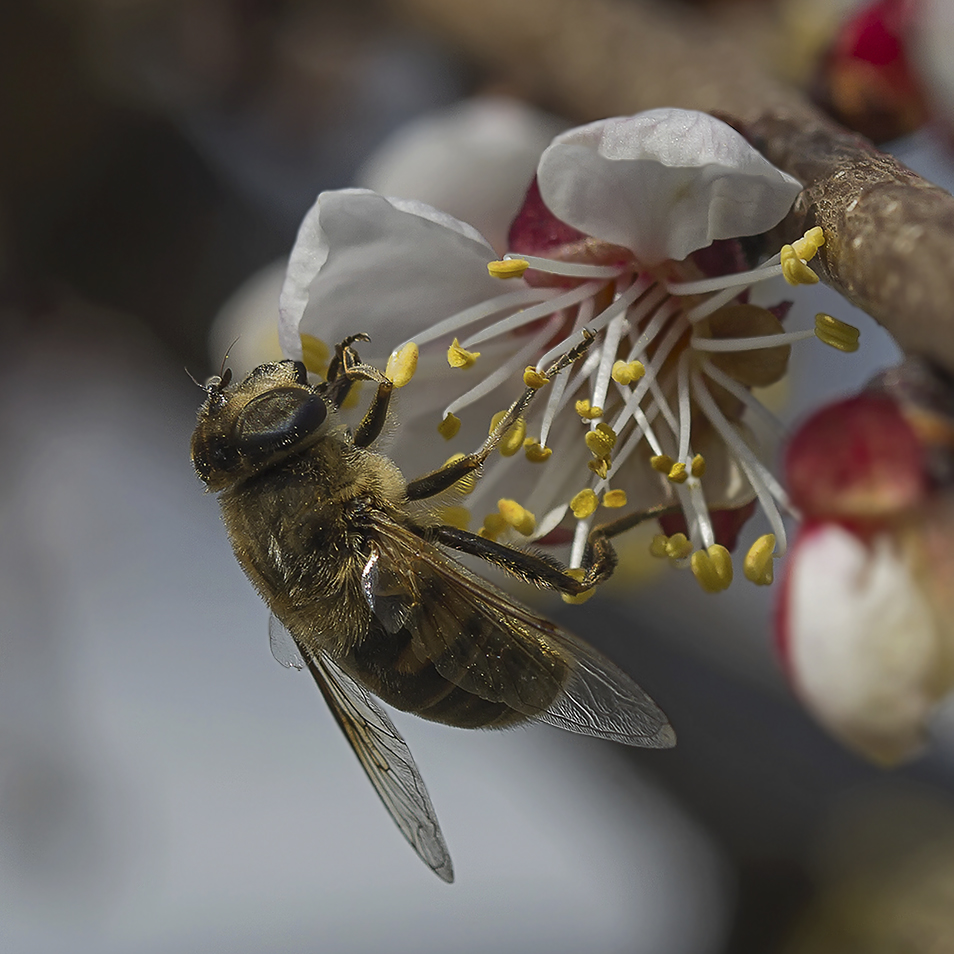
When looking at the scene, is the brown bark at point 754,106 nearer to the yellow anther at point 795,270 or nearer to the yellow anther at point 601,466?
the yellow anther at point 795,270

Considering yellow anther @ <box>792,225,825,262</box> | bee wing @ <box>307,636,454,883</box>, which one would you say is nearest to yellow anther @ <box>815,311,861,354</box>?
yellow anther @ <box>792,225,825,262</box>

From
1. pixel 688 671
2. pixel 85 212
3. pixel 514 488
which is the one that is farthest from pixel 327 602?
pixel 85 212

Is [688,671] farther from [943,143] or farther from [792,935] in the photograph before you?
[943,143]

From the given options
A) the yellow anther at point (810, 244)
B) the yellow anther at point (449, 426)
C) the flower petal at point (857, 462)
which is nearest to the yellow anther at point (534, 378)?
the yellow anther at point (449, 426)

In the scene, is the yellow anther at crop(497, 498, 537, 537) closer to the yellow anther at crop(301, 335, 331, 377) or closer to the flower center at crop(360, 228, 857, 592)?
the flower center at crop(360, 228, 857, 592)

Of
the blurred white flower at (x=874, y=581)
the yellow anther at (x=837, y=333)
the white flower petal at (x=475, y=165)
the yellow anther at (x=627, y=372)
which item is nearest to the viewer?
the blurred white flower at (x=874, y=581)

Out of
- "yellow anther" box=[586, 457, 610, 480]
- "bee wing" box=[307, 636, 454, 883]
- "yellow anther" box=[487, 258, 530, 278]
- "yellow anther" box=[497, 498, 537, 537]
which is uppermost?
"yellow anther" box=[487, 258, 530, 278]

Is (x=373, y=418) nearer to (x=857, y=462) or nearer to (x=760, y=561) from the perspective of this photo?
(x=760, y=561)
